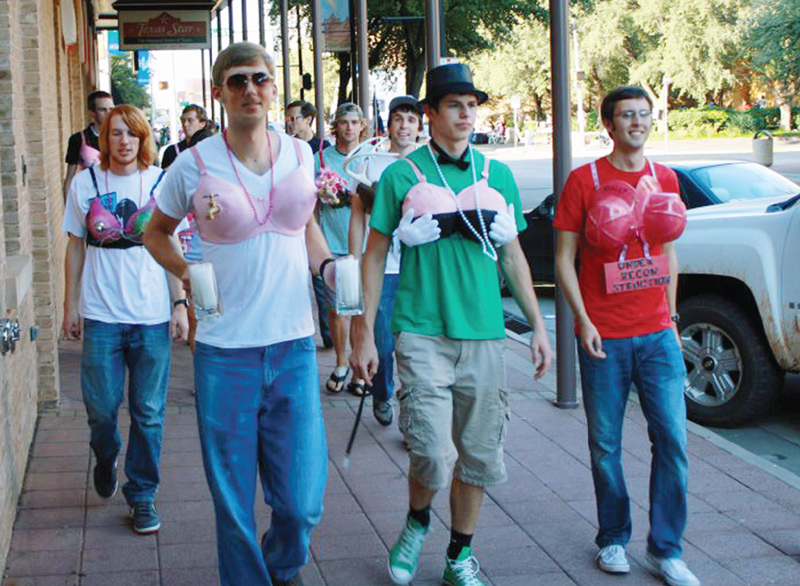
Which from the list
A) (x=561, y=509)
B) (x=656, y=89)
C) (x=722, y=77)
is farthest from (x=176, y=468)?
(x=656, y=89)

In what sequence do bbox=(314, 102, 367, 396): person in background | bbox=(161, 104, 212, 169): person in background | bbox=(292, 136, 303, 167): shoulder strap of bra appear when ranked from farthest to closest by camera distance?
bbox=(161, 104, 212, 169): person in background → bbox=(314, 102, 367, 396): person in background → bbox=(292, 136, 303, 167): shoulder strap of bra

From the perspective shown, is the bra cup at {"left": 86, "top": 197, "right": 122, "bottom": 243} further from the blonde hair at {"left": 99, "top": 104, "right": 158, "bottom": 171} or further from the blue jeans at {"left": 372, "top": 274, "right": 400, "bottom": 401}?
the blue jeans at {"left": 372, "top": 274, "right": 400, "bottom": 401}

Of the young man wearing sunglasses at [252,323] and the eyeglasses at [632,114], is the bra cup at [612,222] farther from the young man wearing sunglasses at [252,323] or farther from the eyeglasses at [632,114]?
the young man wearing sunglasses at [252,323]

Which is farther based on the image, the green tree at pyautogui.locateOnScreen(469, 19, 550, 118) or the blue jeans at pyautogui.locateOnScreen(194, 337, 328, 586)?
the green tree at pyautogui.locateOnScreen(469, 19, 550, 118)

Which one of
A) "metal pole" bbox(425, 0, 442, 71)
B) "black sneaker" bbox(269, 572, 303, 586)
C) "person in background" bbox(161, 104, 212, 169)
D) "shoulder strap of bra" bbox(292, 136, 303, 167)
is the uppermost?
"metal pole" bbox(425, 0, 442, 71)

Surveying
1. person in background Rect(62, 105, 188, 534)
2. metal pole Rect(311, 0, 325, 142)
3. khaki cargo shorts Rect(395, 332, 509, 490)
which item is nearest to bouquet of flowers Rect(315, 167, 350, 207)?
khaki cargo shorts Rect(395, 332, 509, 490)

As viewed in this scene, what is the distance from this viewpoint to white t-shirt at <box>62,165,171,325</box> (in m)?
5.53

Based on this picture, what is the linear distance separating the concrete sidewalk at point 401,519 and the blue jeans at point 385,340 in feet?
0.73

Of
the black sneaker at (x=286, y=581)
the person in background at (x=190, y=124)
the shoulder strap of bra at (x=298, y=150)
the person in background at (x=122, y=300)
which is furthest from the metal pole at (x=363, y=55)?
the black sneaker at (x=286, y=581)

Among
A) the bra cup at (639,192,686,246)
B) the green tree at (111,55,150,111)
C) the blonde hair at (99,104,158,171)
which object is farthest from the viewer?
the green tree at (111,55,150,111)

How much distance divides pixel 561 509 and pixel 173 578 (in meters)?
1.88

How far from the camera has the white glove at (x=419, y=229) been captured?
4.60m

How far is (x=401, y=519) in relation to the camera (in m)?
5.77

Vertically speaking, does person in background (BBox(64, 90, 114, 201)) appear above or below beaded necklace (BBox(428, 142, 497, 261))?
above
